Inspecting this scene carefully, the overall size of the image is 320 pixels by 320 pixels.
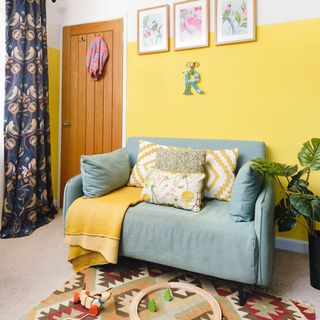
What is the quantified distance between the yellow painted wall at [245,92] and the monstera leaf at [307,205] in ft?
2.21

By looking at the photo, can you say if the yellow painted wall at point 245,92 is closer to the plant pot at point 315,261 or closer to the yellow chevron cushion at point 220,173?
the yellow chevron cushion at point 220,173

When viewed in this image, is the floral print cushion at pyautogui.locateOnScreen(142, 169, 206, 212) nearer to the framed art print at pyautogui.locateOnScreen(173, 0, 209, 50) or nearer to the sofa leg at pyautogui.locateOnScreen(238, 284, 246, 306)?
the sofa leg at pyautogui.locateOnScreen(238, 284, 246, 306)

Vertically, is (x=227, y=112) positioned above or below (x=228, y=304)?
above

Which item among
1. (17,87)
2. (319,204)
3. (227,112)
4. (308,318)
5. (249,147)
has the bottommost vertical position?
(308,318)

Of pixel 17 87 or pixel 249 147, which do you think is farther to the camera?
pixel 17 87

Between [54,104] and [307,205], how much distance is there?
2.59 metres

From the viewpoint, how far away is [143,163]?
88.1 inches

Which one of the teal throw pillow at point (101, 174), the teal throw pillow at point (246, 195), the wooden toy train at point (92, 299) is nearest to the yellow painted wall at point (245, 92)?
the teal throw pillow at point (101, 174)

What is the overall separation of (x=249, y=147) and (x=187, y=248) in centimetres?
96

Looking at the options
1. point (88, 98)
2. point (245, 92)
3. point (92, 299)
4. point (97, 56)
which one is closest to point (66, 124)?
point (88, 98)

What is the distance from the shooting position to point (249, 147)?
211 cm

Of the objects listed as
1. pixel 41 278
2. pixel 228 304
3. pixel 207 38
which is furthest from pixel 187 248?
pixel 207 38

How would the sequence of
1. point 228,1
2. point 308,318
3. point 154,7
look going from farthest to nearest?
point 154,7 → point 228,1 → point 308,318

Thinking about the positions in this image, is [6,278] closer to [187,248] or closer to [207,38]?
[187,248]
